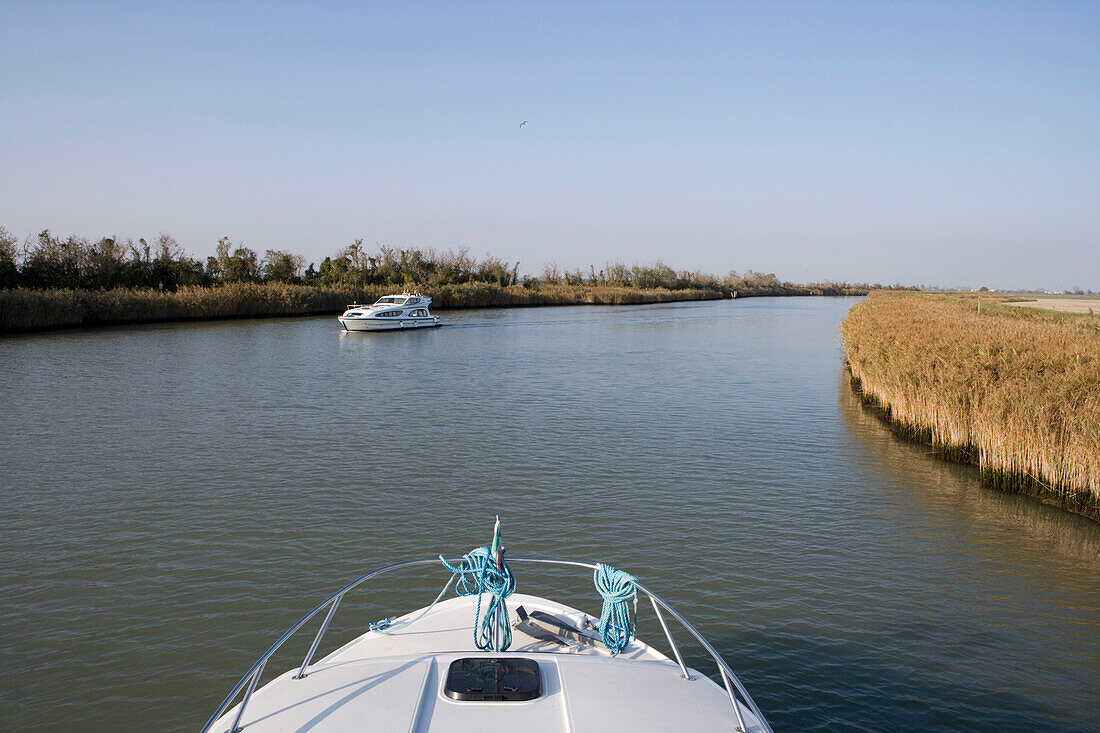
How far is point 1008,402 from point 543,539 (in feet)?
24.7

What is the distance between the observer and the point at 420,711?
3623 millimetres

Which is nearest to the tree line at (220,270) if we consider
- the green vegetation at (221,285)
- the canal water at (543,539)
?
the green vegetation at (221,285)

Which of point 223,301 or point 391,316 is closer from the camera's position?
point 391,316

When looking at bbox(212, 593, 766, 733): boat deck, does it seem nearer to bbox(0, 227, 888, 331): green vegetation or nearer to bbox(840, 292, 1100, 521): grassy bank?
bbox(840, 292, 1100, 521): grassy bank

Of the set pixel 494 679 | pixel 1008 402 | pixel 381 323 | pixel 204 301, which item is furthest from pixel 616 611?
pixel 204 301

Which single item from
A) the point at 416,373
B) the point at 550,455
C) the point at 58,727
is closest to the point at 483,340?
the point at 416,373

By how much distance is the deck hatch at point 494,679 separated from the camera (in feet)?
12.0

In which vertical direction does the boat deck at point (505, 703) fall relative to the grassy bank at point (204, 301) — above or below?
below

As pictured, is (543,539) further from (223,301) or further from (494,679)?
(223,301)

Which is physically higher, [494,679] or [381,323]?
[381,323]

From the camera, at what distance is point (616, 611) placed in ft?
15.2

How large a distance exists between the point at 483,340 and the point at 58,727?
34.6 metres

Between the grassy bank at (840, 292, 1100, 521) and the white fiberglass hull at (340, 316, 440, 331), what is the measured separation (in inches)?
1275

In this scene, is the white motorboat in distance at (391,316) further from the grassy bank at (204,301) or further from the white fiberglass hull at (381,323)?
the grassy bank at (204,301)
